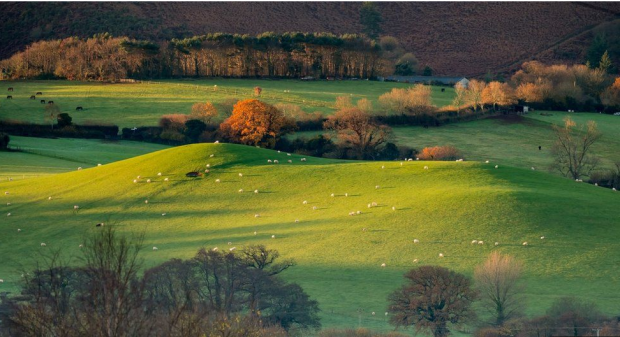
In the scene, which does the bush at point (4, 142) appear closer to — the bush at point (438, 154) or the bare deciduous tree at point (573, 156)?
the bush at point (438, 154)

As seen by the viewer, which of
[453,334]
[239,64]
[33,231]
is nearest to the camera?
[453,334]

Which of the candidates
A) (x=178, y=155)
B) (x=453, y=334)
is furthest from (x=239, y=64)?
(x=453, y=334)

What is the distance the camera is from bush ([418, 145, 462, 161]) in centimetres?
10294

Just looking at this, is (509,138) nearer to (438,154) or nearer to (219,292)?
(438,154)

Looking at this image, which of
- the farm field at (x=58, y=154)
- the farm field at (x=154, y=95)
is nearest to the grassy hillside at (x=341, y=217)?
the farm field at (x=58, y=154)

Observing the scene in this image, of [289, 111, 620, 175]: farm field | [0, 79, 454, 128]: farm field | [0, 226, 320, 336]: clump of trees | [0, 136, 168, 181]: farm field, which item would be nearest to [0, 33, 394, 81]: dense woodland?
[0, 79, 454, 128]: farm field

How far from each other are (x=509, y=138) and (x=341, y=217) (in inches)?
2209

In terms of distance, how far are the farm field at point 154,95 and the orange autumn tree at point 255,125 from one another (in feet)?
64.3

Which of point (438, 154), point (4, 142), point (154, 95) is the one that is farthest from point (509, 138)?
point (4, 142)

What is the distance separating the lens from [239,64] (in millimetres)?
170375

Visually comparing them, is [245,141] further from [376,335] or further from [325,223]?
[376,335]

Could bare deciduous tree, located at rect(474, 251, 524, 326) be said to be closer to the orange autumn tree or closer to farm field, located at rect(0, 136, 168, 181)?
farm field, located at rect(0, 136, 168, 181)

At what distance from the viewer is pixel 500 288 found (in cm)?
5453

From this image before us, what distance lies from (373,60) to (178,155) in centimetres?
9248
